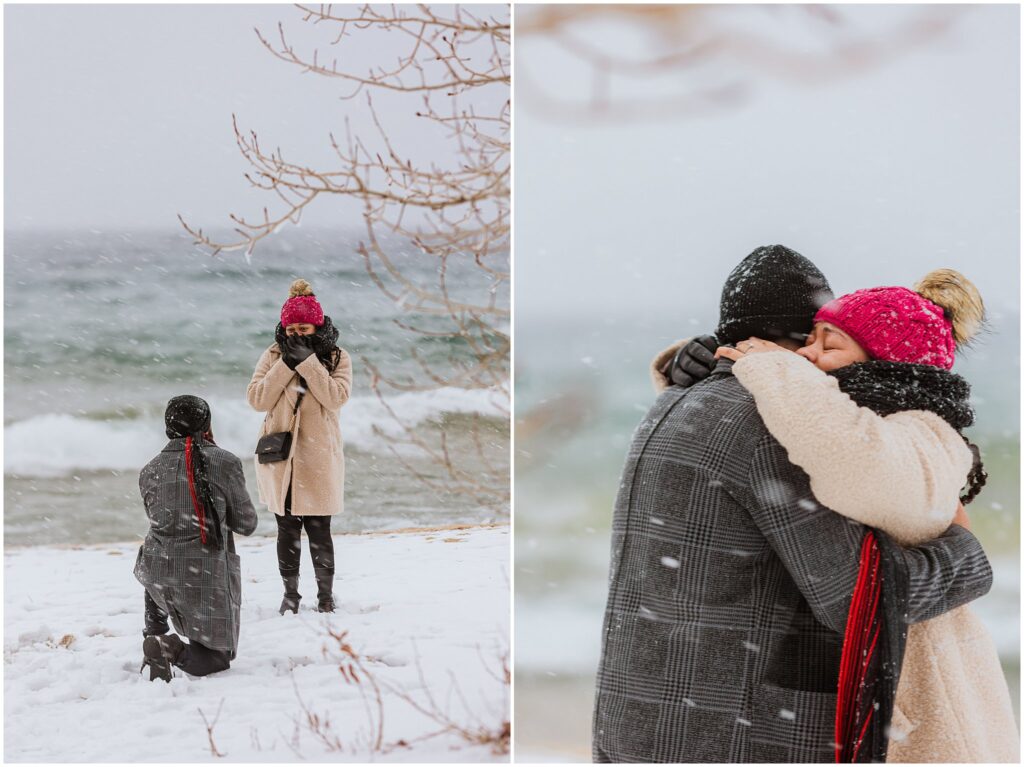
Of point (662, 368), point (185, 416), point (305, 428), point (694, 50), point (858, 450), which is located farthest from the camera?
point (694, 50)

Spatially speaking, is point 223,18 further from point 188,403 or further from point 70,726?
point 70,726

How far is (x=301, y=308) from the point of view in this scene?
6.48 feet

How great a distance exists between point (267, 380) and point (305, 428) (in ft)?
0.49

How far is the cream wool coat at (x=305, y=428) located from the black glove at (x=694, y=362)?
1019 millimetres

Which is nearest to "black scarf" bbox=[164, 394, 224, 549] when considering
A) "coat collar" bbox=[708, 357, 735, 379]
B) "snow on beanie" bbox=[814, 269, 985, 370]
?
"coat collar" bbox=[708, 357, 735, 379]

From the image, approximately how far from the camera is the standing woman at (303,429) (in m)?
1.99

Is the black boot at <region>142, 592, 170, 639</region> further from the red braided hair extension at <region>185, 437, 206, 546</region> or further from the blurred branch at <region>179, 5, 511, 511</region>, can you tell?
the blurred branch at <region>179, 5, 511, 511</region>

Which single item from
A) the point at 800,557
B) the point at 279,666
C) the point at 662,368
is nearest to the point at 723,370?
the point at 662,368

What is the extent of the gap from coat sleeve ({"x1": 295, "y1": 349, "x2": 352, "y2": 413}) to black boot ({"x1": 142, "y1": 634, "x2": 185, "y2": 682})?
2.18ft

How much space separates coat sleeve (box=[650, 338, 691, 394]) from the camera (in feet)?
4.27

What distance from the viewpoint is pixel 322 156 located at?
6.68 feet

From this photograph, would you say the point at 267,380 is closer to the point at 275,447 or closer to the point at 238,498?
the point at 275,447

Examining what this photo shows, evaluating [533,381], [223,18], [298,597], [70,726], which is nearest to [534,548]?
[533,381]

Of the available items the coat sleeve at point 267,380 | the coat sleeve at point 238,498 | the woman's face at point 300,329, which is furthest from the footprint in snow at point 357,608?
the woman's face at point 300,329
